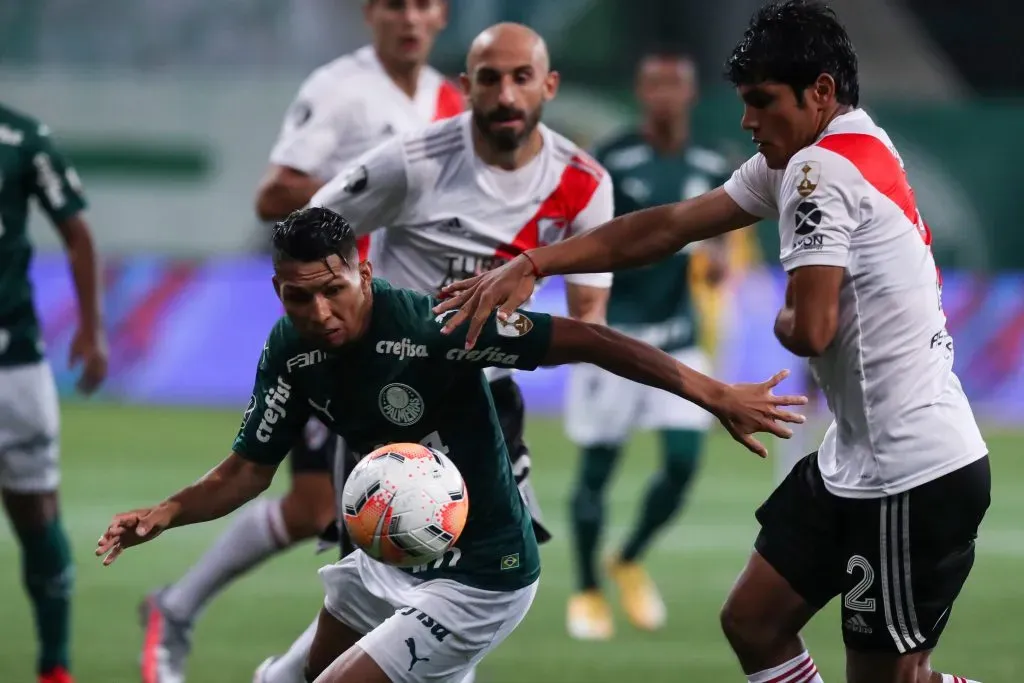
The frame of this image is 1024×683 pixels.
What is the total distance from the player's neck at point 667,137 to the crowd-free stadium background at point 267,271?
1063mm

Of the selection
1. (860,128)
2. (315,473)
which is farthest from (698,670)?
(860,128)

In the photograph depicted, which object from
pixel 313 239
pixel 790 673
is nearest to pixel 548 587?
pixel 790 673

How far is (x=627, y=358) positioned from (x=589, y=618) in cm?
345

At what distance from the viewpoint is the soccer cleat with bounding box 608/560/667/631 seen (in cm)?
761

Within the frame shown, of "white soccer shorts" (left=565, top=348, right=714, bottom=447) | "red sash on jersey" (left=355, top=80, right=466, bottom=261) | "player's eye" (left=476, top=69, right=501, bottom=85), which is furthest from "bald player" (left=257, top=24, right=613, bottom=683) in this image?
"white soccer shorts" (left=565, top=348, right=714, bottom=447)

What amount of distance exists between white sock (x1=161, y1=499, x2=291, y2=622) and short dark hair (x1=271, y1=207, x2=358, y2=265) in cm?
225

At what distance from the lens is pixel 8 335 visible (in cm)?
607

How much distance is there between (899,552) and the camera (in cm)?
420

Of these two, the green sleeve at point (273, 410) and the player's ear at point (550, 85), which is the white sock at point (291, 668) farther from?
the player's ear at point (550, 85)

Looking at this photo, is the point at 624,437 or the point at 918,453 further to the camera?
the point at 624,437

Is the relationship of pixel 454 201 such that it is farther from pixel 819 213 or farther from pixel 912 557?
pixel 912 557

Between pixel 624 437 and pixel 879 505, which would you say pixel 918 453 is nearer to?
pixel 879 505

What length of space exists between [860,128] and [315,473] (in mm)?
2844

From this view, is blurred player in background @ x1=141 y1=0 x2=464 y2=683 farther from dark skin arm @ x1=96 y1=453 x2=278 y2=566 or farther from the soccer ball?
the soccer ball
